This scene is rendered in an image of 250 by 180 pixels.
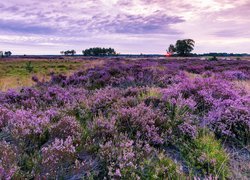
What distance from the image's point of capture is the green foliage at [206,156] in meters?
3.51

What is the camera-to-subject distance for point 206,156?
3.70m

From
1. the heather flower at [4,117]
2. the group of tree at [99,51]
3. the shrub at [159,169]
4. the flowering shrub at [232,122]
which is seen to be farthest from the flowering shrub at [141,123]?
the group of tree at [99,51]

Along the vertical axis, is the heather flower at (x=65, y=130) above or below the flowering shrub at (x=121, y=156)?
above

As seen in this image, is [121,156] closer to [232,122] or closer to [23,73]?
[232,122]

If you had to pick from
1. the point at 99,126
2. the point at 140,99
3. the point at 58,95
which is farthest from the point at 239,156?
the point at 58,95

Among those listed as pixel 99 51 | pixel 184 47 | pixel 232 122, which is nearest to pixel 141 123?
pixel 232 122

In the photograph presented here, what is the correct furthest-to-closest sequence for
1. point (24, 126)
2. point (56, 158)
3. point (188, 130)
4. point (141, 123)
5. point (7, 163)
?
point (141, 123), point (188, 130), point (24, 126), point (56, 158), point (7, 163)

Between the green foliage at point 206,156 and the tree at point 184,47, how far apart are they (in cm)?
8710

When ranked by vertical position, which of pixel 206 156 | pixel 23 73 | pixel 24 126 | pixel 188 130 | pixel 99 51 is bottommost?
pixel 23 73

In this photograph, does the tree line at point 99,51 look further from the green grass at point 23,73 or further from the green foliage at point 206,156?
A: the green foliage at point 206,156

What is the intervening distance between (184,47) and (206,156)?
289 ft

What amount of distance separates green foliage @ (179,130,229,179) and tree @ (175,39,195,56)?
87104 millimetres

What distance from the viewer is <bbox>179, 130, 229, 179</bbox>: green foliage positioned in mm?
3514

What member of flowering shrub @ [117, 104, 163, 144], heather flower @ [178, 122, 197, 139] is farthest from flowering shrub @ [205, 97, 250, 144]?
flowering shrub @ [117, 104, 163, 144]
